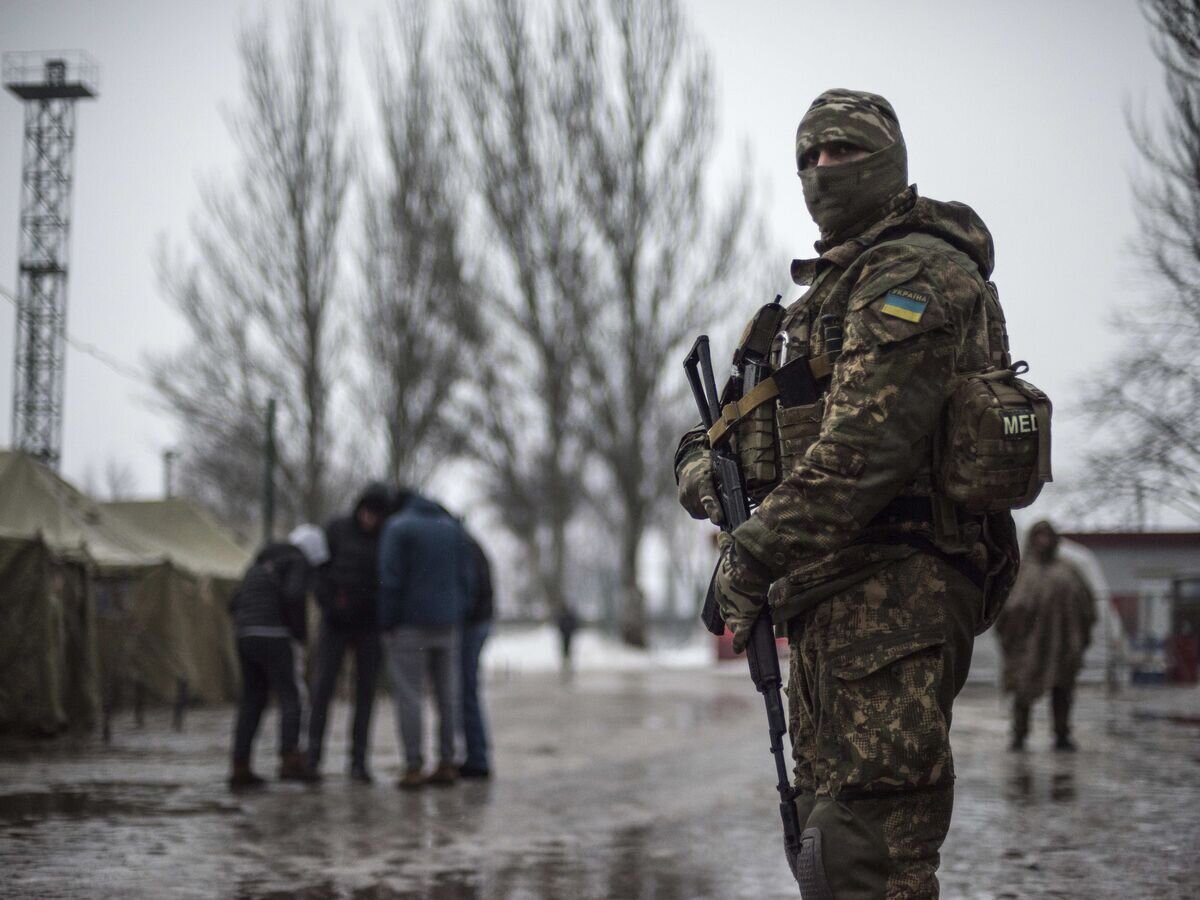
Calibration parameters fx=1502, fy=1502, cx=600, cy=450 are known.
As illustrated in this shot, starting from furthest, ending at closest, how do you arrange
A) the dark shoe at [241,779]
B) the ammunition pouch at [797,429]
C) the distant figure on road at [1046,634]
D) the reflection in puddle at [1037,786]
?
the distant figure on road at [1046,634] → the dark shoe at [241,779] → the reflection in puddle at [1037,786] → the ammunition pouch at [797,429]

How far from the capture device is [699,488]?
364cm

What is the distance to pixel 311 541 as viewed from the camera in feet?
31.6

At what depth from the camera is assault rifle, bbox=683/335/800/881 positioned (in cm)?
337

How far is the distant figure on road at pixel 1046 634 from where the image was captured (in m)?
11.0

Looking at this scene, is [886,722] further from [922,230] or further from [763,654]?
[922,230]

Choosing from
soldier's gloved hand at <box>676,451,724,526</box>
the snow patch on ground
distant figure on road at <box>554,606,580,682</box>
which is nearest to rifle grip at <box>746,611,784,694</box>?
soldier's gloved hand at <box>676,451,724,526</box>

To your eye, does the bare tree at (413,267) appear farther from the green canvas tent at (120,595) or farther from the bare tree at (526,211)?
the green canvas tent at (120,595)

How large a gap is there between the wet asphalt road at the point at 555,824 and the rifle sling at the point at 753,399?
7.88 ft

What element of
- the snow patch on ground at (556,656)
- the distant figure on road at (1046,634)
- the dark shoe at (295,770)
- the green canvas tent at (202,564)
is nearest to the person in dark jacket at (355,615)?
the dark shoe at (295,770)

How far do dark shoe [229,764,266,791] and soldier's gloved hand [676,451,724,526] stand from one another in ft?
19.5

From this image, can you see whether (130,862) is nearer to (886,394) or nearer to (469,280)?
(886,394)

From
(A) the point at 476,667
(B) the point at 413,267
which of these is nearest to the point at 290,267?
(B) the point at 413,267

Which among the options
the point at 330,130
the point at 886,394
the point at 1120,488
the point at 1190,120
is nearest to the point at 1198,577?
the point at 1120,488

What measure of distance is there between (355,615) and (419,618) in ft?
2.39
